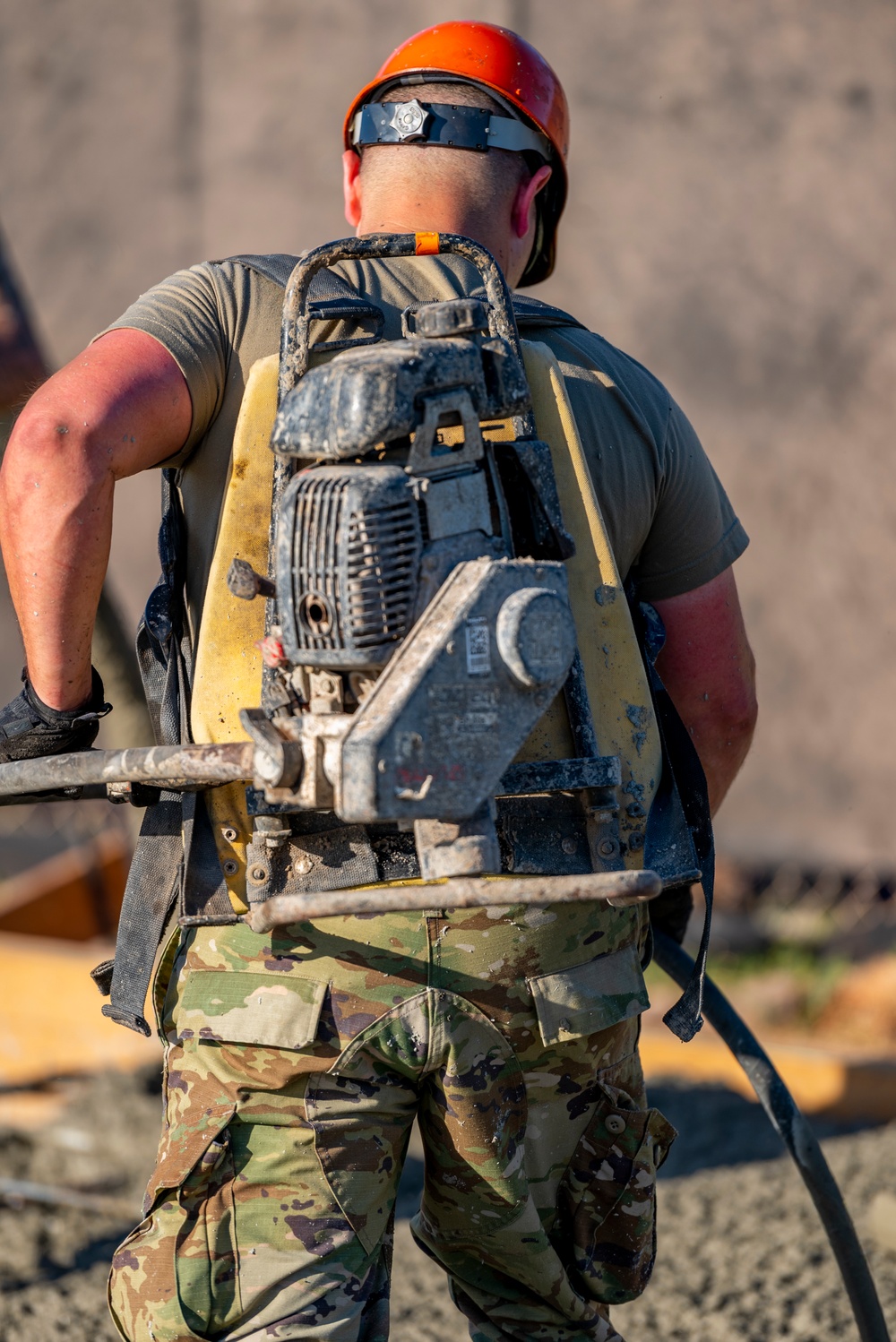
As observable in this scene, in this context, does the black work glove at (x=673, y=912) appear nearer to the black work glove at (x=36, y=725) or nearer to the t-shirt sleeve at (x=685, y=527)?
the t-shirt sleeve at (x=685, y=527)

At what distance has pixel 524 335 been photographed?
5.95 feet

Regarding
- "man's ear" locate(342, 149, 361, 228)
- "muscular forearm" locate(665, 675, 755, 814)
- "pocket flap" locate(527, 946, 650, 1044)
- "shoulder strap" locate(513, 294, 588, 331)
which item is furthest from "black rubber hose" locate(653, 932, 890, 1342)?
"man's ear" locate(342, 149, 361, 228)

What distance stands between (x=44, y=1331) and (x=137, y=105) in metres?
Answer: 4.19

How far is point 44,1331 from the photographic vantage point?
277 centimetres

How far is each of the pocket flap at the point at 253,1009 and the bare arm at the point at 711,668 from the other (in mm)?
783

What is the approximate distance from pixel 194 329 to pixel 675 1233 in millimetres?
2492

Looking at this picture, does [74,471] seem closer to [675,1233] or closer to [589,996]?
[589,996]

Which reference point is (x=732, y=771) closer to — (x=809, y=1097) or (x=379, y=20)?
(x=809, y=1097)

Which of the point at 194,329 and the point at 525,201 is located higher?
the point at 525,201

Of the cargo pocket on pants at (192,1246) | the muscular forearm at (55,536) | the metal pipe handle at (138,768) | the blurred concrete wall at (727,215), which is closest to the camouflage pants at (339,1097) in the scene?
the cargo pocket on pants at (192,1246)


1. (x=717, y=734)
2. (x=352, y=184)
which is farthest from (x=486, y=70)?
(x=717, y=734)

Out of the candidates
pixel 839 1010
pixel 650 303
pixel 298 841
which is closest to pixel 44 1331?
pixel 298 841

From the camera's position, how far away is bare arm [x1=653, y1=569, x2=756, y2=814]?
6.68 feet

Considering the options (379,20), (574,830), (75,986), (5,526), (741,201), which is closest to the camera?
(5,526)
